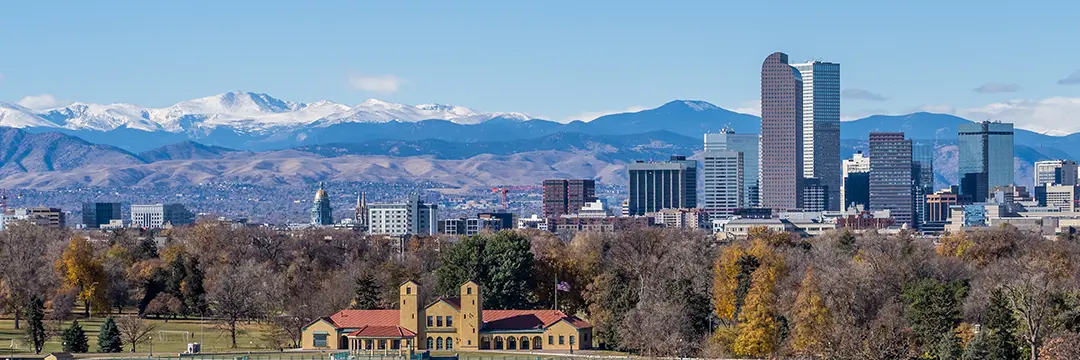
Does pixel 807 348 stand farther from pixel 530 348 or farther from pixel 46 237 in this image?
pixel 46 237

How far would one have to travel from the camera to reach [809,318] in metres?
93.6

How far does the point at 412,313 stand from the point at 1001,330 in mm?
32075

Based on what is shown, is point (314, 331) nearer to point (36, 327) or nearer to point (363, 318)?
point (363, 318)

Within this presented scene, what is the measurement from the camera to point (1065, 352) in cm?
7825

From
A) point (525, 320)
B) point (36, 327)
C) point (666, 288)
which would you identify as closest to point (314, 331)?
point (525, 320)

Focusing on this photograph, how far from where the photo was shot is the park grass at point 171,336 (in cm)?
10325

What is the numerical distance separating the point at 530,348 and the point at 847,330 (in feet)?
65.0

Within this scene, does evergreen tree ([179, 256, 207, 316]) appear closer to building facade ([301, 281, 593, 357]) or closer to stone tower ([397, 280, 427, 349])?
building facade ([301, 281, 593, 357])

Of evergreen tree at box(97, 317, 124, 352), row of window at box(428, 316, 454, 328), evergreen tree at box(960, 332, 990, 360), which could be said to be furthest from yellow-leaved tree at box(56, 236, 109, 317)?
evergreen tree at box(960, 332, 990, 360)

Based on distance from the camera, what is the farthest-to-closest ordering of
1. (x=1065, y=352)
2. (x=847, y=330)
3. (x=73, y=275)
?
1. (x=73, y=275)
2. (x=847, y=330)
3. (x=1065, y=352)

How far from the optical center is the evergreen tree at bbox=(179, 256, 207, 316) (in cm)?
12719

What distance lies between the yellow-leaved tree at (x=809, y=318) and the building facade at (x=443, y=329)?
1226 cm

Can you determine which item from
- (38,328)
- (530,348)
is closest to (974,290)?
(530,348)

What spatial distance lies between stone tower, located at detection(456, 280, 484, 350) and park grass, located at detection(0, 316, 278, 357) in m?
10.4
